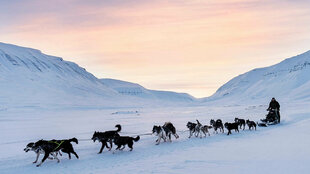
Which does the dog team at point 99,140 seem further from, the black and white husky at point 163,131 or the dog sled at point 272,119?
the dog sled at point 272,119

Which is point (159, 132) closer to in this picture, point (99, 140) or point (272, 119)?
point (99, 140)

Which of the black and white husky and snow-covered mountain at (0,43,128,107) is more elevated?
snow-covered mountain at (0,43,128,107)

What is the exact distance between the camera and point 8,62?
19100cm

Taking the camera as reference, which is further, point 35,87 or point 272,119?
point 35,87

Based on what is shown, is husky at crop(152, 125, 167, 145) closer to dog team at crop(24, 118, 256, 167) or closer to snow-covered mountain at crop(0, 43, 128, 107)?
dog team at crop(24, 118, 256, 167)

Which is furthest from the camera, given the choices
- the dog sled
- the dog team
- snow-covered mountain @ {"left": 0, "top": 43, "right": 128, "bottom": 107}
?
snow-covered mountain @ {"left": 0, "top": 43, "right": 128, "bottom": 107}

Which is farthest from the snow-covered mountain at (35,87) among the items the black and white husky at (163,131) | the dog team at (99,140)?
the dog team at (99,140)

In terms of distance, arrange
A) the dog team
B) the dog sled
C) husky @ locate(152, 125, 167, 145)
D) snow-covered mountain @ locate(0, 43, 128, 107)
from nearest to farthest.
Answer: the dog team < husky @ locate(152, 125, 167, 145) < the dog sled < snow-covered mountain @ locate(0, 43, 128, 107)

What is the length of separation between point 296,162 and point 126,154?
6029 millimetres

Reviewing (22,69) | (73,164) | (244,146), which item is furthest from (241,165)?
(22,69)

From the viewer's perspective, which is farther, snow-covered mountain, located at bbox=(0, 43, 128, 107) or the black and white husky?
snow-covered mountain, located at bbox=(0, 43, 128, 107)

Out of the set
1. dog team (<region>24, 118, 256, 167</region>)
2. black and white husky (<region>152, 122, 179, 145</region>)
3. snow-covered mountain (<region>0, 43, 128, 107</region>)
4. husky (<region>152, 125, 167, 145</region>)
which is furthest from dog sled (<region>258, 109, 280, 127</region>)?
snow-covered mountain (<region>0, 43, 128, 107</region>)

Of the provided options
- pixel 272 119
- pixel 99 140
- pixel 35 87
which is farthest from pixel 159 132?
pixel 35 87

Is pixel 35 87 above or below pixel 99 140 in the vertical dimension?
above
